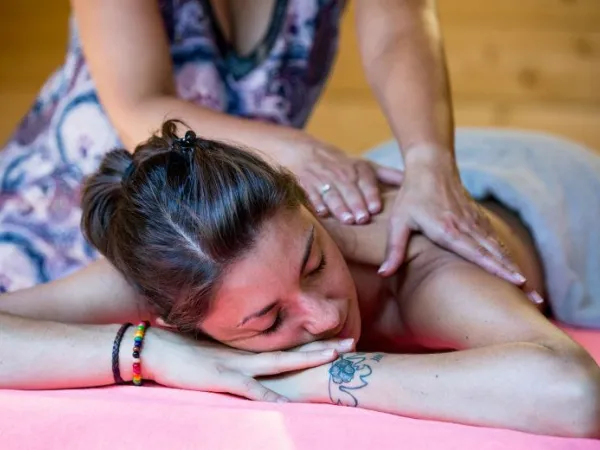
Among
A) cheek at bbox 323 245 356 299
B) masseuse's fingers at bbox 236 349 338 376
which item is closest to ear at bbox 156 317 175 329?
masseuse's fingers at bbox 236 349 338 376

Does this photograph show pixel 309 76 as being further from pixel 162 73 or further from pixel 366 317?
pixel 366 317

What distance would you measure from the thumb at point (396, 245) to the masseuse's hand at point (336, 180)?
51 millimetres

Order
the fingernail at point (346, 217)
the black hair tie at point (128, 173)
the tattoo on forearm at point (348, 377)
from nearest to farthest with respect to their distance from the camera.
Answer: the tattoo on forearm at point (348, 377) < the black hair tie at point (128, 173) < the fingernail at point (346, 217)

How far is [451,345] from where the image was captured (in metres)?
1.17

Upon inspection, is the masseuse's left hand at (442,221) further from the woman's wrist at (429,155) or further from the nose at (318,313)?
the nose at (318,313)

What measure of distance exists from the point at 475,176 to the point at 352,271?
412mm

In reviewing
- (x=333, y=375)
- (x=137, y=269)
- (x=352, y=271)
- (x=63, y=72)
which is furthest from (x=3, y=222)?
(x=333, y=375)

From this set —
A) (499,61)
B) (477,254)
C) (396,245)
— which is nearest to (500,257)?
(477,254)

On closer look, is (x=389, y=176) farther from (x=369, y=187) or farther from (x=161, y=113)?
(x=161, y=113)

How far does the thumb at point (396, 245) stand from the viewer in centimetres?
124

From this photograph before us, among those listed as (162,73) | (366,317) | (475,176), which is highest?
(162,73)

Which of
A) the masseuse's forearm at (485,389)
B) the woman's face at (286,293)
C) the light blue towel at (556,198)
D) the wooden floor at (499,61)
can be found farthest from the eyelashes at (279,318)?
the wooden floor at (499,61)

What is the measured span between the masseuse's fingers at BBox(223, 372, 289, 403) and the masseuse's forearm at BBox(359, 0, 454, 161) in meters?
0.45

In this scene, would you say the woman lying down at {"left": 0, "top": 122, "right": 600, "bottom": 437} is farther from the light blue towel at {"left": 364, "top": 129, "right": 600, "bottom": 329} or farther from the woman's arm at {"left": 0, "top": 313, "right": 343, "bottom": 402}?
the light blue towel at {"left": 364, "top": 129, "right": 600, "bottom": 329}
